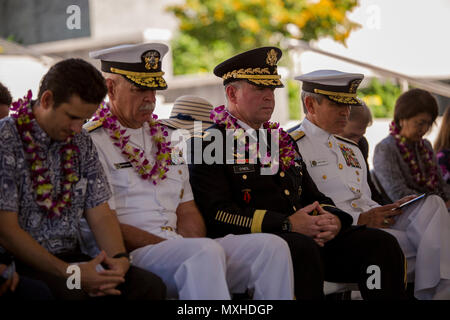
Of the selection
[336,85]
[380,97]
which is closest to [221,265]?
[336,85]

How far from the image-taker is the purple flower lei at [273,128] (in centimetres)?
362

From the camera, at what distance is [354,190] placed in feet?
13.6

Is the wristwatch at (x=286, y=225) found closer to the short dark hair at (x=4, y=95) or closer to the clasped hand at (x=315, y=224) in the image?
the clasped hand at (x=315, y=224)

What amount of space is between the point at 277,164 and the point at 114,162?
0.89m

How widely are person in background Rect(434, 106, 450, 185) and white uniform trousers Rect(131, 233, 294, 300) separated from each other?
296 cm

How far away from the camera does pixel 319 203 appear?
3.80m

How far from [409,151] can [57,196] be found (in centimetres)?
290

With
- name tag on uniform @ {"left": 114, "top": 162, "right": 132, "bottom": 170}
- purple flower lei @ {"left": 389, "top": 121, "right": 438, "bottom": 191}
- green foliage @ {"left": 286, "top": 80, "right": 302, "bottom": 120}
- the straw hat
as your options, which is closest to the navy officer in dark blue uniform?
name tag on uniform @ {"left": 114, "top": 162, "right": 132, "bottom": 170}

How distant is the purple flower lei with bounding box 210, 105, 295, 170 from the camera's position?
362cm

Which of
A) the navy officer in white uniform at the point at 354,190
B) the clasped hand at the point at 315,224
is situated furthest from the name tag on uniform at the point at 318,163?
the clasped hand at the point at 315,224

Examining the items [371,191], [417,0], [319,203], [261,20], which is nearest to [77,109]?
[319,203]

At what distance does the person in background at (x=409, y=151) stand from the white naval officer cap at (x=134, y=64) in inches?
83.5

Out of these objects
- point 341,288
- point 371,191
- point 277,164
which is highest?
point 277,164

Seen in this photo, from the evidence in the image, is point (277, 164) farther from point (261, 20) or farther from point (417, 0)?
point (261, 20)
